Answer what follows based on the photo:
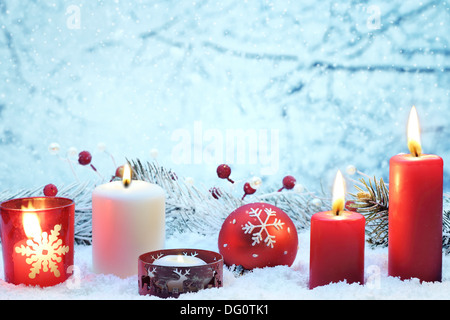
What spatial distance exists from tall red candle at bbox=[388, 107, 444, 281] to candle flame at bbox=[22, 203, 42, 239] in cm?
49

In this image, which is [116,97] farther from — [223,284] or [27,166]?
[223,284]

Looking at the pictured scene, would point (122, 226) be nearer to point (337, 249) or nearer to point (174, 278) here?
point (174, 278)

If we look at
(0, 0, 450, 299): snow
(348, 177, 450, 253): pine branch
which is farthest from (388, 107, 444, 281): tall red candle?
(0, 0, 450, 299): snow

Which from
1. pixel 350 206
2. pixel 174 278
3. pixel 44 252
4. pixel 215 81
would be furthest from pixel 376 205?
pixel 215 81

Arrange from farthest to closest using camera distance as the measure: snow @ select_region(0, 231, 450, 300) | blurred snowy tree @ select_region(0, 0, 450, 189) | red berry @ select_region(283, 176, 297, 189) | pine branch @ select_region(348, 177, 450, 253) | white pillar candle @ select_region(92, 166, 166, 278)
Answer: blurred snowy tree @ select_region(0, 0, 450, 189) → red berry @ select_region(283, 176, 297, 189) → pine branch @ select_region(348, 177, 450, 253) → white pillar candle @ select_region(92, 166, 166, 278) → snow @ select_region(0, 231, 450, 300)

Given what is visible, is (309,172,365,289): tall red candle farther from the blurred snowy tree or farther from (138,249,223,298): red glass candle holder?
the blurred snowy tree

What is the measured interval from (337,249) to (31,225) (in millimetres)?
410

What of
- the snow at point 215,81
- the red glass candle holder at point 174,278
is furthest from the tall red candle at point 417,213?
the snow at point 215,81

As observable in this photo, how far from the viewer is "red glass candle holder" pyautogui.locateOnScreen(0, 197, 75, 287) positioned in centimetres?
82

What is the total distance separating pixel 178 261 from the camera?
782 millimetres

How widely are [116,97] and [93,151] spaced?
150 millimetres

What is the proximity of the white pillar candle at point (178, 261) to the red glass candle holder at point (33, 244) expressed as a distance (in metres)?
0.14
